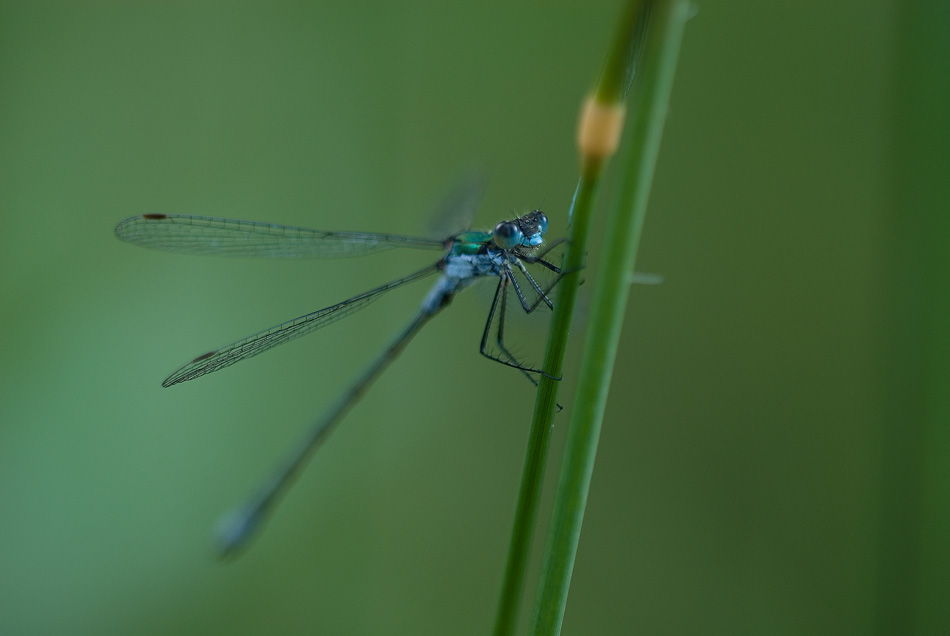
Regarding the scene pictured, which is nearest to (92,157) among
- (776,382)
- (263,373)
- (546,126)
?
(263,373)

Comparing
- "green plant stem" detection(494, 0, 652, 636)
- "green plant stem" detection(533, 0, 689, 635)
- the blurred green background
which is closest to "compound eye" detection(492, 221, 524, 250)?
the blurred green background

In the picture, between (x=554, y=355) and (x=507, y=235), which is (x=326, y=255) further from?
(x=554, y=355)

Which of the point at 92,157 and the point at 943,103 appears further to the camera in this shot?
the point at 92,157

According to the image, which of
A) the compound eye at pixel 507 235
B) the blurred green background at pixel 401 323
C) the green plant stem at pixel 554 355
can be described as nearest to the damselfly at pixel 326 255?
the compound eye at pixel 507 235

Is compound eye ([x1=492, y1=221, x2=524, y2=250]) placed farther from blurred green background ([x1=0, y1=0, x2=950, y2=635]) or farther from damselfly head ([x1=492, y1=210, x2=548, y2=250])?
blurred green background ([x1=0, y1=0, x2=950, y2=635])

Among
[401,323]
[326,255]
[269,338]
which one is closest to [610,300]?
[269,338]

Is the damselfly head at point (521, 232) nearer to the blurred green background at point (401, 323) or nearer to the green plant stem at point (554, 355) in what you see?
the blurred green background at point (401, 323)

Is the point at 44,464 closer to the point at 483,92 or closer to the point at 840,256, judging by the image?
the point at 483,92
